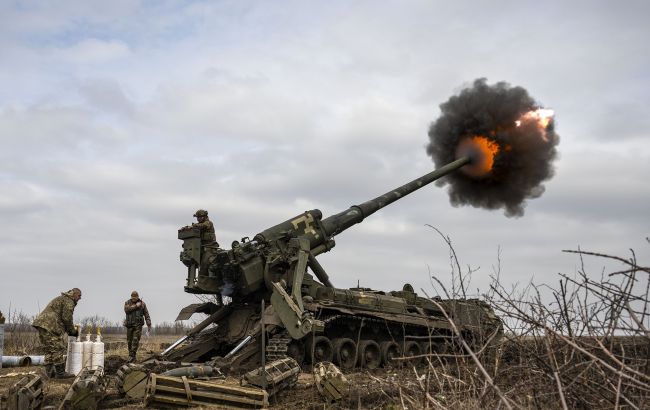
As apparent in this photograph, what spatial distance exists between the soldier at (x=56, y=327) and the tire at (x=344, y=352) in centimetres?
599

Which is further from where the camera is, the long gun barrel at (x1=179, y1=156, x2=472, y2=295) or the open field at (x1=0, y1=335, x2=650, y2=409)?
the long gun barrel at (x1=179, y1=156, x2=472, y2=295)

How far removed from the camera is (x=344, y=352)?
1656 cm

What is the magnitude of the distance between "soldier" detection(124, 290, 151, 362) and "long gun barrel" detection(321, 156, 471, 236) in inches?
207

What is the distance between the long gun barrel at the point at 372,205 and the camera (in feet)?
58.7

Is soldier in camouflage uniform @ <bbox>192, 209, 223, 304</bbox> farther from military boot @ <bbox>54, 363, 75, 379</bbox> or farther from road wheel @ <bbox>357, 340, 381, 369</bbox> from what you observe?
road wheel @ <bbox>357, 340, 381, 369</bbox>

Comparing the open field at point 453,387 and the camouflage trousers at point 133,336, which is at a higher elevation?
the camouflage trousers at point 133,336

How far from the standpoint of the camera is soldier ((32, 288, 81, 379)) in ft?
46.4

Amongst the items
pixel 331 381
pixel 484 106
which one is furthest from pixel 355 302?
pixel 484 106

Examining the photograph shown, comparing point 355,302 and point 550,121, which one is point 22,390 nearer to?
point 355,302

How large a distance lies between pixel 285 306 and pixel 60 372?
4.95m

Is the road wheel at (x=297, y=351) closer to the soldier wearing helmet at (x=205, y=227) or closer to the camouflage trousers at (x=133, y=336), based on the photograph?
the soldier wearing helmet at (x=205, y=227)

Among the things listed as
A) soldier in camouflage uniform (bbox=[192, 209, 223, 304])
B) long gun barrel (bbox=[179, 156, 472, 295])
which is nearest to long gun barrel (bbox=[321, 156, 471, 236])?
long gun barrel (bbox=[179, 156, 472, 295])

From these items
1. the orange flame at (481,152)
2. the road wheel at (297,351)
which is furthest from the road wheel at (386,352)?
the orange flame at (481,152)

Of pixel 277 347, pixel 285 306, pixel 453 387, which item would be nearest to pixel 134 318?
pixel 277 347
